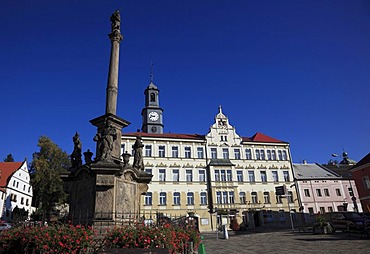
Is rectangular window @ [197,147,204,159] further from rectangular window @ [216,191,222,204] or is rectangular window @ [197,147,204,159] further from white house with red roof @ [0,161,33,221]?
white house with red roof @ [0,161,33,221]

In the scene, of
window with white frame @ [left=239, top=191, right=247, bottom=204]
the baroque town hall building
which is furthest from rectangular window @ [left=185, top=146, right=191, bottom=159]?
window with white frame @ [left=239, top=191, right=247, bottom=204]

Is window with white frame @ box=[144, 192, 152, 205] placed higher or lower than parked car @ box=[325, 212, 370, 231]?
higher

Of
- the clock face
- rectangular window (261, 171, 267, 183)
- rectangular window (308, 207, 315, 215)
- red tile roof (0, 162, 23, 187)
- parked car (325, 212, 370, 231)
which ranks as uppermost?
the clock face

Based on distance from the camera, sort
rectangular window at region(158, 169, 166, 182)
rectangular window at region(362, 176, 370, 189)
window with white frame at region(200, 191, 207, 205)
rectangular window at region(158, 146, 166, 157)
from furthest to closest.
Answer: rectangular window at region(158, 146, 166, 157) < window with white frame at region(200, 191, 207, 205) < rectangular window at region(158, 169, 166, 182) < rectangular window at region(362, 176, 370, 189)

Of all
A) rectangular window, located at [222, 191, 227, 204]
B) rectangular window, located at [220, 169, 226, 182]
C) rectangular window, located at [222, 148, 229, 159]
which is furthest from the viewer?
rectangular window, located at [222, 148, 229, 159]

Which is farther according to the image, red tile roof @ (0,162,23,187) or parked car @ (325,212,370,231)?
red tile roof @ (0,162,23,187)

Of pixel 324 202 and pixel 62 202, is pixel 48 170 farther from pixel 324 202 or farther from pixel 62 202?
pixel 324 202

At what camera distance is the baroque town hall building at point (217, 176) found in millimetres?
34000

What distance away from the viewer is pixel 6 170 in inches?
1636

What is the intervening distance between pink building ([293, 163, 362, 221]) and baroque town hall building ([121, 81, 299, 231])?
1.81 metres

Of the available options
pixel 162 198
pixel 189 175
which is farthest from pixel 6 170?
pixel 189 175

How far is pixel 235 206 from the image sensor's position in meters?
35.0

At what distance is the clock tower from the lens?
44.3 m

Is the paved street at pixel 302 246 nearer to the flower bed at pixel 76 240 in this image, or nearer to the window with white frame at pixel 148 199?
the flower bed at pixel 76 240
